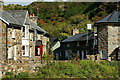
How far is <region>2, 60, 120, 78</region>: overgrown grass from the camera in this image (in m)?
18.4

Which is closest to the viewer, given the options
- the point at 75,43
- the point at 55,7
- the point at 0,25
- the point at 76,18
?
the point at 0,25

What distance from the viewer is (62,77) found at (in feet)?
59.6

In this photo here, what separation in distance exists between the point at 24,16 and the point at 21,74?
1013 centimetres

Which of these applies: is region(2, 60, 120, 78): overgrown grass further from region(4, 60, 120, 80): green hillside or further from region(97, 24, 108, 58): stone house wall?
region(97, 24, 108, 58): stone house wall

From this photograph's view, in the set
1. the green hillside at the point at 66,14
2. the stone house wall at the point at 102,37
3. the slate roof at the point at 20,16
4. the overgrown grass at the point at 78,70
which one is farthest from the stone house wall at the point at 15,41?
the green hillside at the point at 66,14

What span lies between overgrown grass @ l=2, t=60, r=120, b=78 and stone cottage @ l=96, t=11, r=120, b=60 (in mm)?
4072

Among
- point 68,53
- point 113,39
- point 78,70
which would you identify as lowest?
point 78,70

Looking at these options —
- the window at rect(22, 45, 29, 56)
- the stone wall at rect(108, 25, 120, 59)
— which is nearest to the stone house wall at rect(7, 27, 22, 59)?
the window at rect(22, 45, 29, 56)

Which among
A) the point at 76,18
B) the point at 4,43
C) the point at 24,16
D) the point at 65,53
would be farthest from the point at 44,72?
the point at 76,18

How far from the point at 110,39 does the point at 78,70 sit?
7.41 m

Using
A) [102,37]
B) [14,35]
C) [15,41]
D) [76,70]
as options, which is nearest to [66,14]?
[102,37]

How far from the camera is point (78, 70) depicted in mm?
19328

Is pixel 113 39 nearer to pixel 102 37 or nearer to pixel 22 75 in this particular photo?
pixel 102 37

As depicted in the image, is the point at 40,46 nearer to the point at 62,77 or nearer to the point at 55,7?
the point at 62,77
